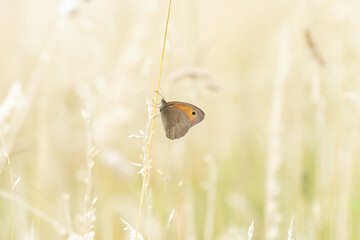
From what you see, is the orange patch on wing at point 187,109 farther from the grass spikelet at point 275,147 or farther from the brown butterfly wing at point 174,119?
the grass spikelet at point 275,147

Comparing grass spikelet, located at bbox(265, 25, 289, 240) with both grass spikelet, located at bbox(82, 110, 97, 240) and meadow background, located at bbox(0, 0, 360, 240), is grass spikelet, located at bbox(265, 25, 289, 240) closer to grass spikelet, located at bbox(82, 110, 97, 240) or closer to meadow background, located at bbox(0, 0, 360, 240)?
meadow background, located at bbox(0, 0, 360, 240)

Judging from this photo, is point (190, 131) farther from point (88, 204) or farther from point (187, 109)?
point (88, 204)

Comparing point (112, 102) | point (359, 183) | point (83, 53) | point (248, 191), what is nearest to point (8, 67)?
point (83, 53)

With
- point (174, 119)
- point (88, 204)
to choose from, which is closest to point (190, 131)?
point (174, 119)

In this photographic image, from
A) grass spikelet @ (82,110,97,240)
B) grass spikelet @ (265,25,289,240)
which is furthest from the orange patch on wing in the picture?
grass spikelet @ (265,25,289,240)

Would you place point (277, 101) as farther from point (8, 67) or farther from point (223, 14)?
point (223, 14)

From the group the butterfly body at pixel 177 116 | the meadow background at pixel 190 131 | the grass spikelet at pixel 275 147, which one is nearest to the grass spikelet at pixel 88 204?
the meadow background at pixel 190 131
